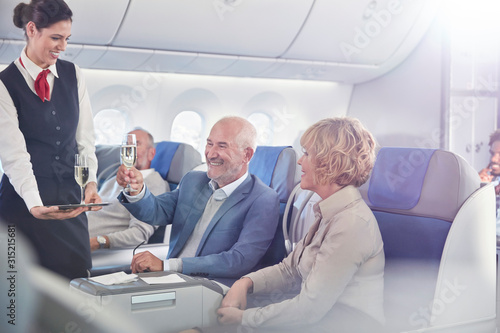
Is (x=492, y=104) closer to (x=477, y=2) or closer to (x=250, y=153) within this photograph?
(x=477, y=2)

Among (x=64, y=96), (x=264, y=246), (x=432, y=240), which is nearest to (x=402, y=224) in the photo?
(x=432, y=240)

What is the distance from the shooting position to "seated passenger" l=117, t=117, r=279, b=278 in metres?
2.44

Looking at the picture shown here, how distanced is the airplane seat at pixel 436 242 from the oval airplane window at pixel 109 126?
16.9ft

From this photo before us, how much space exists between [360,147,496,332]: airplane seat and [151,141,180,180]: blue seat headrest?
2332mm

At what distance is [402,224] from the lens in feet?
7.36

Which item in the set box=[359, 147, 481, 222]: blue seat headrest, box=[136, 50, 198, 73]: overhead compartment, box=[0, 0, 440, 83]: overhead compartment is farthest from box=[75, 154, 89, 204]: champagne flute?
box=[136, 50, 198, 73]: overhead compartment

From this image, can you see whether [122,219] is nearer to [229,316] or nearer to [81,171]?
[81,171]

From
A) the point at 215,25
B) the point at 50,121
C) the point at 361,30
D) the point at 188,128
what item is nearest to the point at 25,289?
the point at 50,121

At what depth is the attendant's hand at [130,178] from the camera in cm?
242

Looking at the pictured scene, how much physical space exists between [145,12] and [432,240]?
4573 millimetres

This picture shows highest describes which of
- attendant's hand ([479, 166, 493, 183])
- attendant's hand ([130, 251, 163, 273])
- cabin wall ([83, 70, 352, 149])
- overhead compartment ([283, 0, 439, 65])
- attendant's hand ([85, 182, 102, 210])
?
overhead compartment ([283, 0, 439, 65])

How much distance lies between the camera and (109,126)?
7.00 m

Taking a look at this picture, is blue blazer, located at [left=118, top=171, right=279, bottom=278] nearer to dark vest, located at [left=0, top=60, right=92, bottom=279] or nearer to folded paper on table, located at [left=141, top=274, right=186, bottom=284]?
dark vest, located at [left=0, top=60, right=92, bottom=279]

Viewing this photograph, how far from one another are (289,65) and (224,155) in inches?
190
